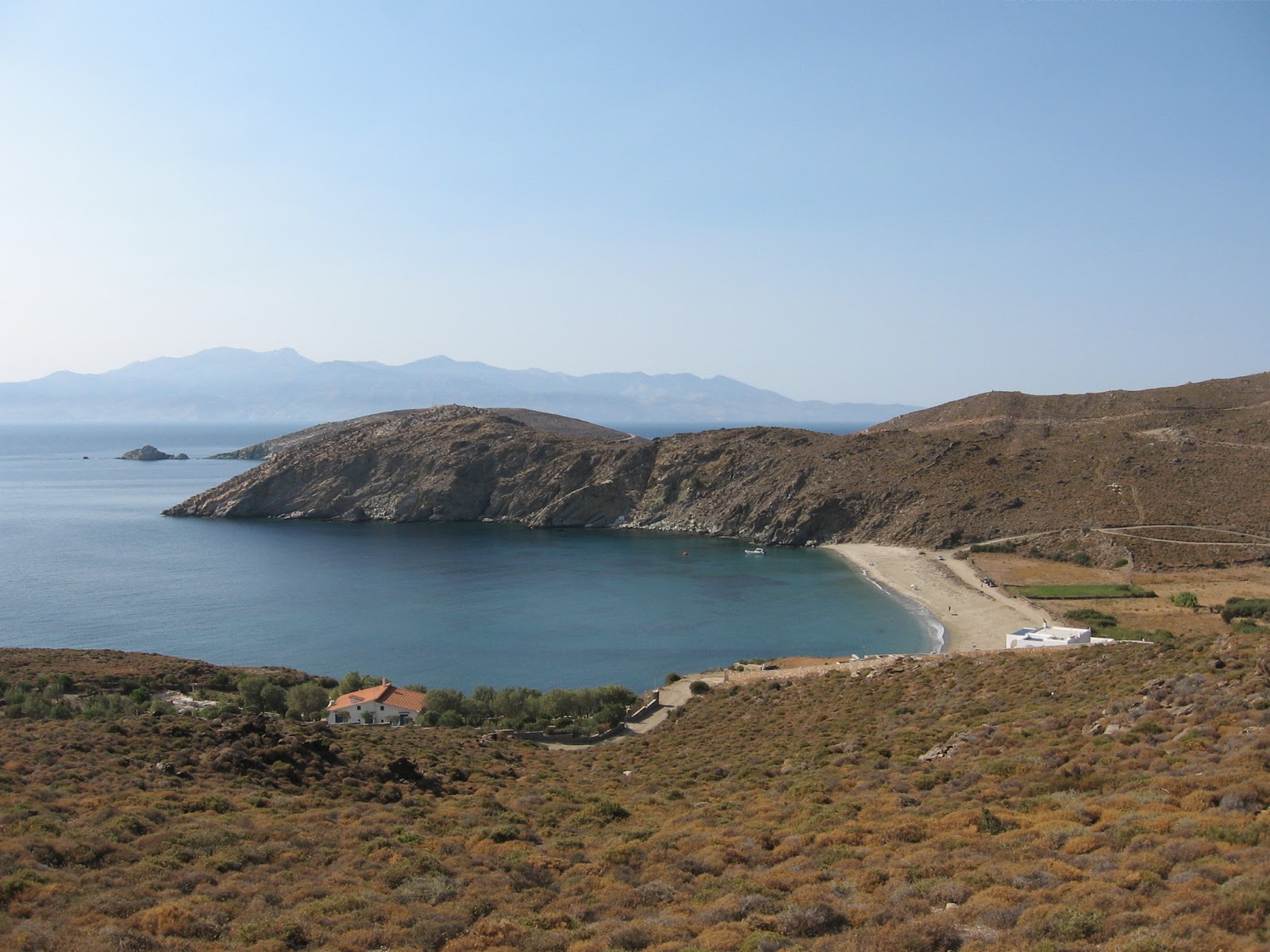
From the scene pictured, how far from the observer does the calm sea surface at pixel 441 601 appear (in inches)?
1882

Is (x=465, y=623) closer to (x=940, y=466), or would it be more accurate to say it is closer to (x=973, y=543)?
(x=973, y=543)

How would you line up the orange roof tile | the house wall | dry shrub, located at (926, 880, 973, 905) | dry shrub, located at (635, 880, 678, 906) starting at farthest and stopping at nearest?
the orange roof tile < the house wall < dry shrub, located at (635, 880, 678, 906) < dry shrub, located at (926, 880, 973, 905)

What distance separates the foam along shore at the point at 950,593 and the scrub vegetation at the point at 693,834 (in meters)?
24.9

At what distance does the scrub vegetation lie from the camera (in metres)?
9.92

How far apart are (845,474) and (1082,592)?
3818 cm

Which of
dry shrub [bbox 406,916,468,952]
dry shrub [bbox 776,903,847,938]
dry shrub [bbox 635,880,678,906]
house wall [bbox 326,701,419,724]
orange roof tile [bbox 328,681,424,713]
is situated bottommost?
house wall [bbox 326,701,419,724]

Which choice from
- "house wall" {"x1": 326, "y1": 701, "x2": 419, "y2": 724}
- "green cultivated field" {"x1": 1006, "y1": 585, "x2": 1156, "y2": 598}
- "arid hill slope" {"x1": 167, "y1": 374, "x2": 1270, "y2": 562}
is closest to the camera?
"house wall" {"x1": 326, "y1": 701, "x2": 419, "y2": 724}

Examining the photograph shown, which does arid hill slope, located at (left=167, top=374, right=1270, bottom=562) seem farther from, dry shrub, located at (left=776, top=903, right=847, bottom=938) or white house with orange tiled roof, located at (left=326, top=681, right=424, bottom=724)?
dry shrub, located at (left=776, top=903, right=847, bottom=938)

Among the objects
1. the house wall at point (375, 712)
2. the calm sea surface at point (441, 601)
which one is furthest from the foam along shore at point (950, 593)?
the house wall at point (375, 712)

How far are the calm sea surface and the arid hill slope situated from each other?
7.07 metres

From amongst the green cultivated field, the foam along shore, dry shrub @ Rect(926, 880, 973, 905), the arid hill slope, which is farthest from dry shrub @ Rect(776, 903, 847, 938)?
the arid hill slope

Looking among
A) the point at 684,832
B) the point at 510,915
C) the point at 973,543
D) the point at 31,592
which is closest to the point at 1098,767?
the point at 684,832

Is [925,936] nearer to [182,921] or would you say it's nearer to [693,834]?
[693,834]

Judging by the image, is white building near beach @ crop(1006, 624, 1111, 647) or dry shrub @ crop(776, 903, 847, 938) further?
white building near beach @ crop(1006, 624, 1111, 647)
